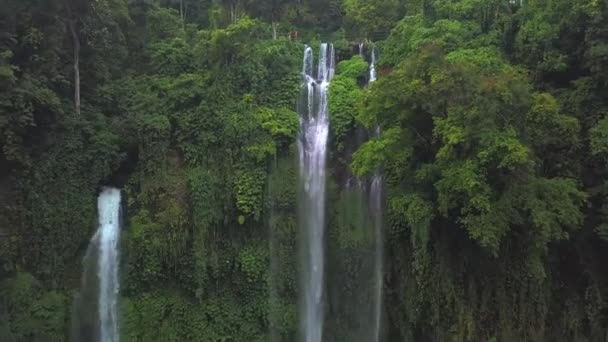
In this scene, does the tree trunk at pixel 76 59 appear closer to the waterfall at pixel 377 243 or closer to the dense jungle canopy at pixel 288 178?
the dense jungle canopy at pixel 288 178

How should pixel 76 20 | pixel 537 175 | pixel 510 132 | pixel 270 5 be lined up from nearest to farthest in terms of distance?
1. pixel 510 132
2. pixel 537 175
3. pixel 76 20
4. pixel 270 5

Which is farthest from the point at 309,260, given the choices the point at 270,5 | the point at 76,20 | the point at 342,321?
the point at 270,5

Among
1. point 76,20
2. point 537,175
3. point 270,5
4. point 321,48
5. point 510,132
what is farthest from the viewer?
point 270,5

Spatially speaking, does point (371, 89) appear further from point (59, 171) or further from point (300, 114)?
point (59, 171)

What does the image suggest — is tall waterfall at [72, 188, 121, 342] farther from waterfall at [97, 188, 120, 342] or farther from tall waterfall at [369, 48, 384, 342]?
tall waterfall at [369, 48, 384, 342]

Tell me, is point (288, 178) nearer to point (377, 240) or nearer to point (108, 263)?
point (377, 240)

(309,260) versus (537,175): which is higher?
(537,175)
